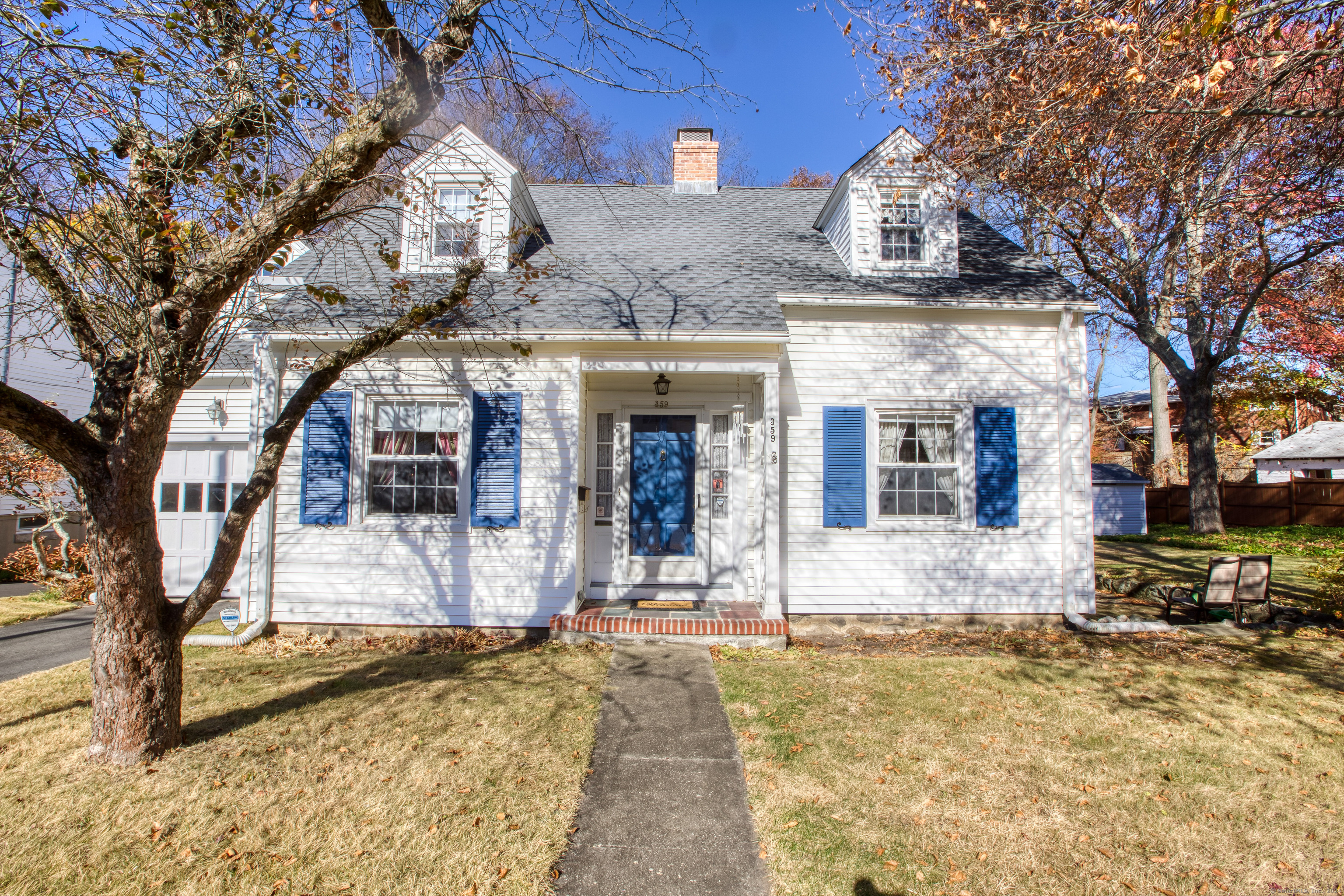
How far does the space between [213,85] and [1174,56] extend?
23.8 ft

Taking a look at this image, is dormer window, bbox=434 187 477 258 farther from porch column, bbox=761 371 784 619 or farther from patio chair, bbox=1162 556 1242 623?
patio chair, bbox=1162 556 1242 623

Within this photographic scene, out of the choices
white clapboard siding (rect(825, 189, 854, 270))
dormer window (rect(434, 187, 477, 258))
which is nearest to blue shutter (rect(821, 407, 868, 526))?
white clapboard siding (rect(825, 189, 854, 270))

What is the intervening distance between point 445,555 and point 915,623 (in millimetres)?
5379

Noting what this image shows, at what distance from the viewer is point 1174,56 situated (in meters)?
5.30

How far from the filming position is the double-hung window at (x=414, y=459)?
714cm

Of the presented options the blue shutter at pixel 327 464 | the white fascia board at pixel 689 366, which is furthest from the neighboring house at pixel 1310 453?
the blue shutter at pixel 327 464

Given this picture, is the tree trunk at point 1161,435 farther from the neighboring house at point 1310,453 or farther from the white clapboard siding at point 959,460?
the white clapboard siding at point 959,460

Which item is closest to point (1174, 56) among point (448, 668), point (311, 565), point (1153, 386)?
point (448, 668)

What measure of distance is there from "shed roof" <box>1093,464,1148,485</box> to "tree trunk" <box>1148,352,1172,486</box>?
5.15m

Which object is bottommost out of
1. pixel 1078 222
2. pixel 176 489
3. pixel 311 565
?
pixel 311 565

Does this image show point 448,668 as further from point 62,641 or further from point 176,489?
point 176,489

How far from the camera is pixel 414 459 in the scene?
714 cm

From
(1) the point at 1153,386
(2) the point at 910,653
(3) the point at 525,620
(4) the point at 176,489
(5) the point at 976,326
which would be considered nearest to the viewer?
(2) the point at 910,653

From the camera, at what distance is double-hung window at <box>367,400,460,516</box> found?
7.14 m
